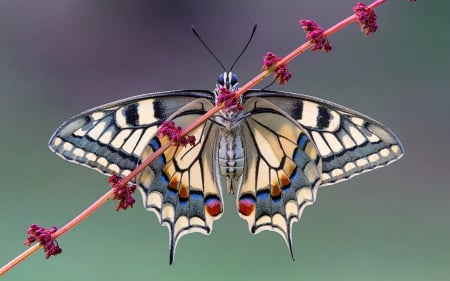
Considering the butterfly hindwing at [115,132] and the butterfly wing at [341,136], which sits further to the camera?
the butterfly wing at [341,136]

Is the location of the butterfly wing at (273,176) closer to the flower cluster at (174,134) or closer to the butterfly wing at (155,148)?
the butterfly wing at (155,148)

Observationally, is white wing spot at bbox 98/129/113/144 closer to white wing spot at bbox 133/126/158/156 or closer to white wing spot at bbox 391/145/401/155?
white wing spot at bbox 133/126/158/156

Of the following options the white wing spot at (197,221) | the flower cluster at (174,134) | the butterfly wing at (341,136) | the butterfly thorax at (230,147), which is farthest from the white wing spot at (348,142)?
the flower cluster at (174,134)

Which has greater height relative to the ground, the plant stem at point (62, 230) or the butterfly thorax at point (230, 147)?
the butterfly thorax at point (230, 147)

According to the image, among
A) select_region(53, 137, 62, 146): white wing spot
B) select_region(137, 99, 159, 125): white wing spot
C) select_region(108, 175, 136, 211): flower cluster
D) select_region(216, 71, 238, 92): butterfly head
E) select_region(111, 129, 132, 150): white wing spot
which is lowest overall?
select_region(108, 175, 136, 211): flower cluster

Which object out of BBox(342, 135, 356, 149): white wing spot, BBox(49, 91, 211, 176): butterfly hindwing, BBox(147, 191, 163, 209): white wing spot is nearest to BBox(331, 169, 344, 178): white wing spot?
BBox(342, 135, 356, 149): white wing spot

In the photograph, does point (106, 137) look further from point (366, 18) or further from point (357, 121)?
point (366, 18)

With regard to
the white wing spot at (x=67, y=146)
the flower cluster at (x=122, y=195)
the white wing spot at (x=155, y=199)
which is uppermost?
the white wing spot at (x=67, y=146)

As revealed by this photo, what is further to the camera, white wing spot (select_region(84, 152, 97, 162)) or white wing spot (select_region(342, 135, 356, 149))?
white wing spot (select_region(342, 135, 356, 149))
